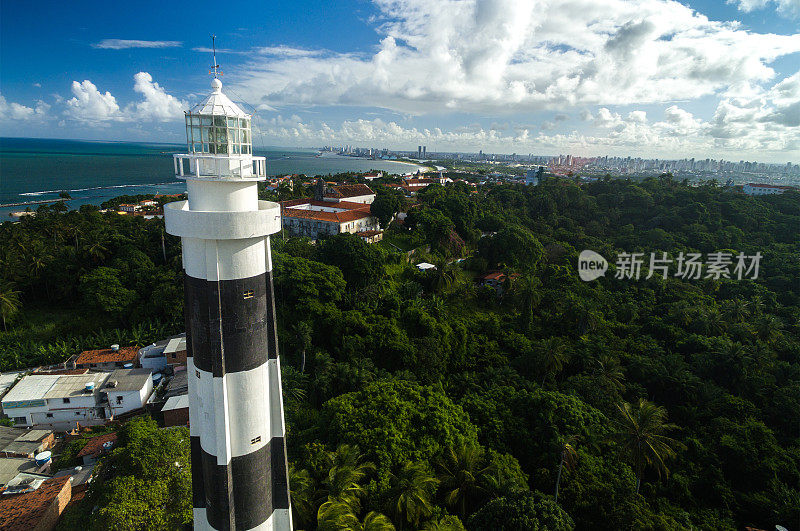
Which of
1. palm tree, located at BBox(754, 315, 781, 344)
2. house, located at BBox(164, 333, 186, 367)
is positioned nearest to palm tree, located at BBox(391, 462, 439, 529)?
house, located at BBox(164, 333, 186, 367)

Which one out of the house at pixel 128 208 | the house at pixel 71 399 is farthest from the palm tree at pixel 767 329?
the house at pixel 128 208

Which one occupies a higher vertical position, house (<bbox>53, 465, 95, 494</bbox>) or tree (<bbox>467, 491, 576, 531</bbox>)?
tree (<bbox>467, 491, 576, 531</bbox>)

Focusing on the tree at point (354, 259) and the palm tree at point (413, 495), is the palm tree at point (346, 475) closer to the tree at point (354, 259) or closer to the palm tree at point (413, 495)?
the palm tree at point (413, 495)

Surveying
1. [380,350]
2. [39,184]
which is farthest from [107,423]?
[39,184]

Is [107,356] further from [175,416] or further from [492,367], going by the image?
[492,367]

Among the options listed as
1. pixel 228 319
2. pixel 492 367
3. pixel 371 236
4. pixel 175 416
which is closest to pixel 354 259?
pixel 492 367

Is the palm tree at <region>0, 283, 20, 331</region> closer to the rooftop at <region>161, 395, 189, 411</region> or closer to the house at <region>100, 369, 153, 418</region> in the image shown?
the house at <region>100, 369, 153, 418</region>
